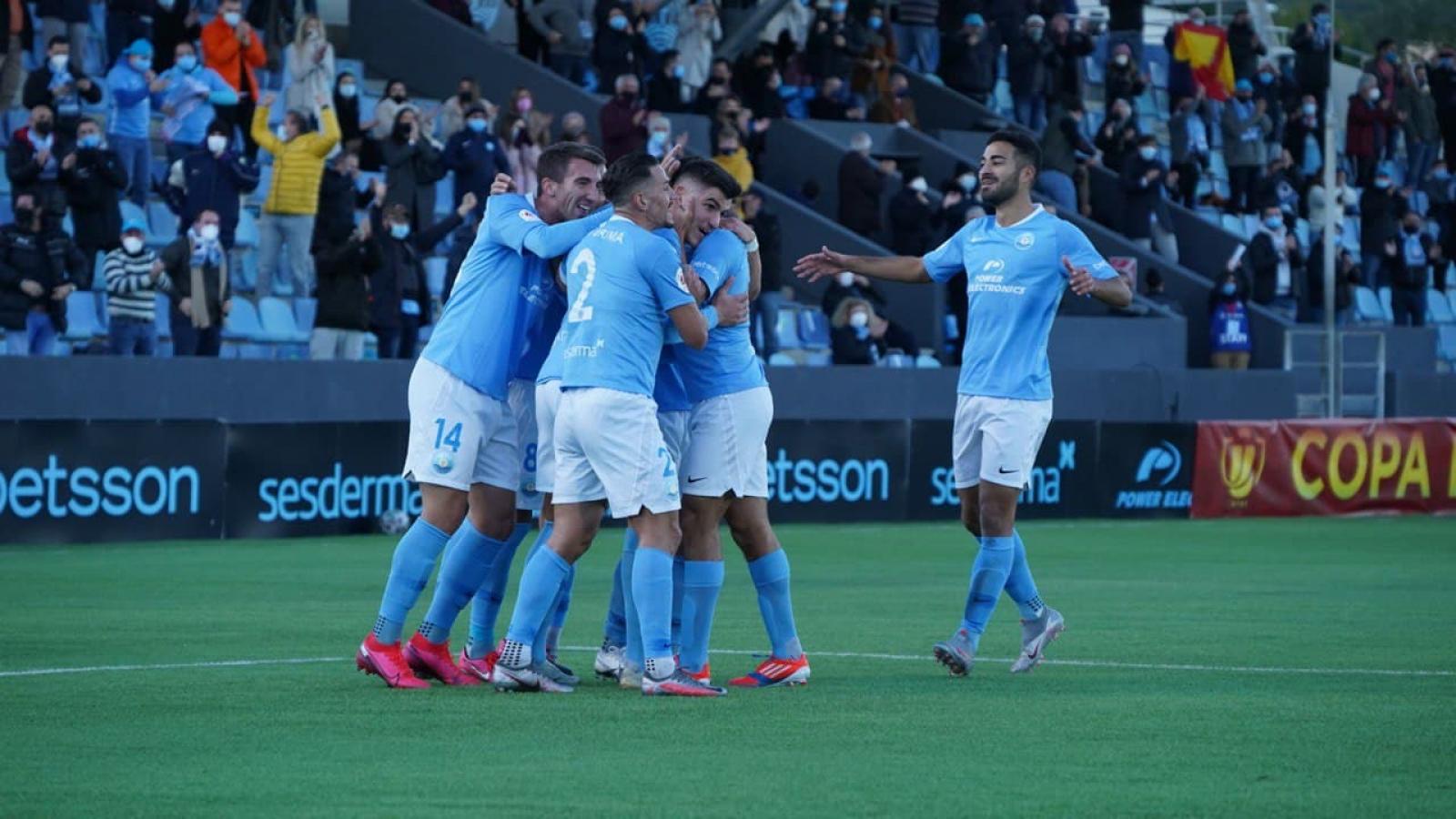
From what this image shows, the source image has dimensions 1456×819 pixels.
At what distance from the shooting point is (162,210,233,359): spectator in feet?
76.3

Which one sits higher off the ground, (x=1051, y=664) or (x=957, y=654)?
(x=957, y=654)

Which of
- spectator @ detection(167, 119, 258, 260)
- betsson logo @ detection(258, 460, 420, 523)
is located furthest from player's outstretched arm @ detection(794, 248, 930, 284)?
spectator @ detection(167, 119, 258, 260)

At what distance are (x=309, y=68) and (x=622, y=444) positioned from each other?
1679 centimetres

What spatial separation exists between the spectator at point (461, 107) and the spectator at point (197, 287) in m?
4.21

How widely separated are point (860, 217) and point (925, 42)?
24.3 feet

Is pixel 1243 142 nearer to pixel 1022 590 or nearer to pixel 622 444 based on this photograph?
pixel 1022 590

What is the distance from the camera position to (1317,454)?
29203 millimetres

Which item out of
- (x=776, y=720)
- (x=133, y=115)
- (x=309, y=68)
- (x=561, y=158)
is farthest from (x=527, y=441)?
(x=309, y=68)

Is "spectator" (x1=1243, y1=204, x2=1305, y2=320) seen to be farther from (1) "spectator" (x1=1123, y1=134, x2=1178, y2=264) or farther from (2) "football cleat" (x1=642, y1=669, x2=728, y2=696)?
(2) "football cleat" (x1=642, y1=669, x2=728, y2=696)

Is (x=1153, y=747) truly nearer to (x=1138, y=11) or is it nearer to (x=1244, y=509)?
(x=1244, y=509)

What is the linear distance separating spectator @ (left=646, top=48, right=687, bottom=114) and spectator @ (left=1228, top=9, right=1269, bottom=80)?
11.9 metres

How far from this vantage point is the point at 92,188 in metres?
23.0

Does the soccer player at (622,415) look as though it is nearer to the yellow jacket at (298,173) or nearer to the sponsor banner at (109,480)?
the sponsor banner at (109,480)

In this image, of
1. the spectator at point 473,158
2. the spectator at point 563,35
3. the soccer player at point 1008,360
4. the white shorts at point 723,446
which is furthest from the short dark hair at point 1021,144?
the spectator at point 563,35
